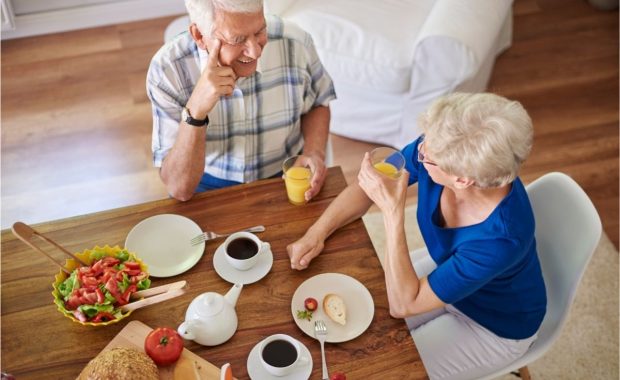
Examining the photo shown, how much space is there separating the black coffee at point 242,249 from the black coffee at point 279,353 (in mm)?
254

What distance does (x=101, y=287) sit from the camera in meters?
1.40

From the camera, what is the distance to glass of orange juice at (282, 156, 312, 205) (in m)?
1.67

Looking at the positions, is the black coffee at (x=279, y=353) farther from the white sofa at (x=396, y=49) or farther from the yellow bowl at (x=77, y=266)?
the white sofa at (x=396, y=49)

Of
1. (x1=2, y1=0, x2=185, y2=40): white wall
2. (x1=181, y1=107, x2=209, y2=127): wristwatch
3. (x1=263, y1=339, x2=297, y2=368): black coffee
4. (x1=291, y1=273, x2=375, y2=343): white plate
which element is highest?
(x1=181, y1=107, x2=209, y2=127): wristwatch

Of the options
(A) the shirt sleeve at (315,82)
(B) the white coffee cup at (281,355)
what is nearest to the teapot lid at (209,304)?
(B) the white coffee cup at (281,355)

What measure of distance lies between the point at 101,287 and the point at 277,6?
1.84 metres

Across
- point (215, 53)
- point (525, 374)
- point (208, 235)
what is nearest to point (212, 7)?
point (215, 53)

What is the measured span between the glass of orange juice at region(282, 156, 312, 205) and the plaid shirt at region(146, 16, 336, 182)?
0.75 feet

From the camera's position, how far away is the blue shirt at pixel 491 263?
4.90 feet

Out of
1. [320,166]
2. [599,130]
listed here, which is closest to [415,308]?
[320,166]

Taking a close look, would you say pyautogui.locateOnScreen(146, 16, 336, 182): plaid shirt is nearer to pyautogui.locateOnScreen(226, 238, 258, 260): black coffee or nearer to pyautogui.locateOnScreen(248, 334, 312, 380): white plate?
pyautogui.locateOnScreen(226, 238, 258, 260): black coffee

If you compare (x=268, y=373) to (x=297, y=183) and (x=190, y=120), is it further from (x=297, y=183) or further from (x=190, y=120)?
(x=190, y=120)

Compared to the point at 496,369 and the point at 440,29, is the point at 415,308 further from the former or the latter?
the point at 440,29

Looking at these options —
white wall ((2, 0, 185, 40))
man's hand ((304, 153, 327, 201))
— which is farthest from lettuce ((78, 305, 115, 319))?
white wall ((2, 0, 185, 40))
